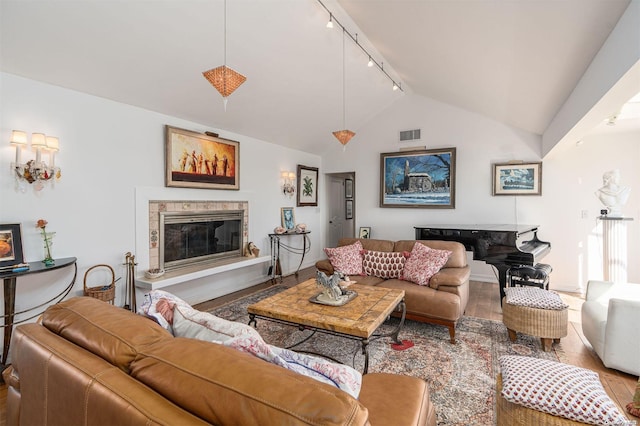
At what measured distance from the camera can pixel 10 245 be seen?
2.56 meters

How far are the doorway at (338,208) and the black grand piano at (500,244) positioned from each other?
3.03m

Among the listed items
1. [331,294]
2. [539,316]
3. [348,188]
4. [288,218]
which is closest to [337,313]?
[331,294]

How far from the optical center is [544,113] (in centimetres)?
396

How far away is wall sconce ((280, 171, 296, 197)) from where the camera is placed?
5.88 metres

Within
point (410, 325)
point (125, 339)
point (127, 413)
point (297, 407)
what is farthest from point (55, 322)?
point (410, 325)

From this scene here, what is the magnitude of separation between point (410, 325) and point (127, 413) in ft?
10.2

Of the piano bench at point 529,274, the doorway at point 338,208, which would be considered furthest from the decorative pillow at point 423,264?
the doorway at point 338,208

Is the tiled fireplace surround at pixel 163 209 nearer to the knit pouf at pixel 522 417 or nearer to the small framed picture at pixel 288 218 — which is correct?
the small framed picture at pixel 288 218

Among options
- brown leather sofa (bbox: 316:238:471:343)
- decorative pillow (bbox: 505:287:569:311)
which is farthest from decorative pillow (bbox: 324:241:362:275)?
decorative pillow (bbox: 505:287:569:311)

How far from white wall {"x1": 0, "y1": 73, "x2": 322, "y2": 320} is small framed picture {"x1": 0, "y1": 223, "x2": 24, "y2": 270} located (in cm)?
11

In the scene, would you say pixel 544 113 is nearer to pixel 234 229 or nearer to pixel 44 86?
pixel 234 229

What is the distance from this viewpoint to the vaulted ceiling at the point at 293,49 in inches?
91.5

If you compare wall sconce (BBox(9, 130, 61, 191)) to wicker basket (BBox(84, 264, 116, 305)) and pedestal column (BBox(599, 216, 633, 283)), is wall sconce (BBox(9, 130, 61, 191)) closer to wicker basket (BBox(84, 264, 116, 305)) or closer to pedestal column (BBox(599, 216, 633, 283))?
wicker basket (BBox(84, 264, 116, 305))

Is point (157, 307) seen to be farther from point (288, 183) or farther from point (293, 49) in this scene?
point (288, 183)
